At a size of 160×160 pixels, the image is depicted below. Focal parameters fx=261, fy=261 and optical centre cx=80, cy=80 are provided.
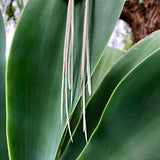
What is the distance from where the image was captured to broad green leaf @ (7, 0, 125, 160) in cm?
44

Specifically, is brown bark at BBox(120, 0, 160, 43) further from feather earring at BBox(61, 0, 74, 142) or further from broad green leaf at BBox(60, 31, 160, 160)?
feather earring at BBox(61, 0, 74, 142)

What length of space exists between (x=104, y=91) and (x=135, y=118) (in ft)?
0.52

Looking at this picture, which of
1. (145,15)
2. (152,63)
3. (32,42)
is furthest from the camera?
(145,15)

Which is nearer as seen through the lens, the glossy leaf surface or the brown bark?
the glossy leaf surface

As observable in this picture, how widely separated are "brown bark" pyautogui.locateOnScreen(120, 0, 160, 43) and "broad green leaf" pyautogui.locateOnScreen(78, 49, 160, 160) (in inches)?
22.8

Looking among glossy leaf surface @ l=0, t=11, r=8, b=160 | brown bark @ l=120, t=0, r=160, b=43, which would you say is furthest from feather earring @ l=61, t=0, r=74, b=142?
brown bark @ l=120, t=0, r=160, b=43

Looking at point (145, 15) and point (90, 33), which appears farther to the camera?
point (145, 15)

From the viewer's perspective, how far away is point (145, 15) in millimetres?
927

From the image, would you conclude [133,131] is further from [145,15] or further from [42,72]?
[145,15]

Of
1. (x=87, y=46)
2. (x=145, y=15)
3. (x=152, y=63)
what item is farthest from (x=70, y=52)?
(x=145, y=15)

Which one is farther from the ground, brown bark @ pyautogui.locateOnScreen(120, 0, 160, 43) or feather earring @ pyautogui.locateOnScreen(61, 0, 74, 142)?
feather earring @ pyautogui.locateOnScreen(61, 0, 74, 142)

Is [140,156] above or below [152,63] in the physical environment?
below

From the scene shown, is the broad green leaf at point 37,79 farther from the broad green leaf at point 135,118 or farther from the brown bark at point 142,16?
the brown bark at point 142,16

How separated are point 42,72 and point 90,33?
0.34ft
